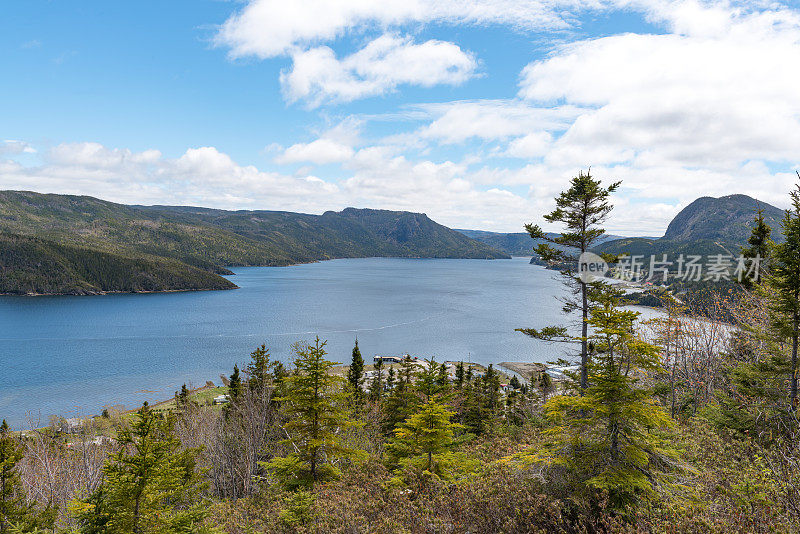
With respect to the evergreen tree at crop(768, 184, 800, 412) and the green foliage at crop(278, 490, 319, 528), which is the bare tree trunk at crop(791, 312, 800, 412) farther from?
the green foliage at crop(278, 490, 319, 528)

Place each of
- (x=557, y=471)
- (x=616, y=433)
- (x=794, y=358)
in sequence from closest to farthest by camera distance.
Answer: (x=616, y=433), (x=557, y=471), (x=794, y=358)

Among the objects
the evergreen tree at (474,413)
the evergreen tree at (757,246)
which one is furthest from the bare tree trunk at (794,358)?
the evergreen tree at (474,413)

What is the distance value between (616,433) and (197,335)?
106 metres

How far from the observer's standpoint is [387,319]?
11862 centimetres

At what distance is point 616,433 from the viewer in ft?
29.9

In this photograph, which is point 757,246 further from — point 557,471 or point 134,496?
point 134,496

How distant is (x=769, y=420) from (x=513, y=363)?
67560mm

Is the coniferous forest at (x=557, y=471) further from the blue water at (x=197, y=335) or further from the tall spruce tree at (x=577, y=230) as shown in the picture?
the blue water at (x=197, y=335)

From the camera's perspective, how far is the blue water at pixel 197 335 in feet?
216

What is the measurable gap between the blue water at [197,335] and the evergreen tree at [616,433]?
25406 millimetres

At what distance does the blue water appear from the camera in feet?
216

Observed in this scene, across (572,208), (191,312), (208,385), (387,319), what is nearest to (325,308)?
(387,319)

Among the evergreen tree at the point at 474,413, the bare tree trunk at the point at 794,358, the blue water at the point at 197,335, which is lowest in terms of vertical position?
the blue water at the point at 197,335

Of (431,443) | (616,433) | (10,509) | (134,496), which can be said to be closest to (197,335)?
(10,509)
